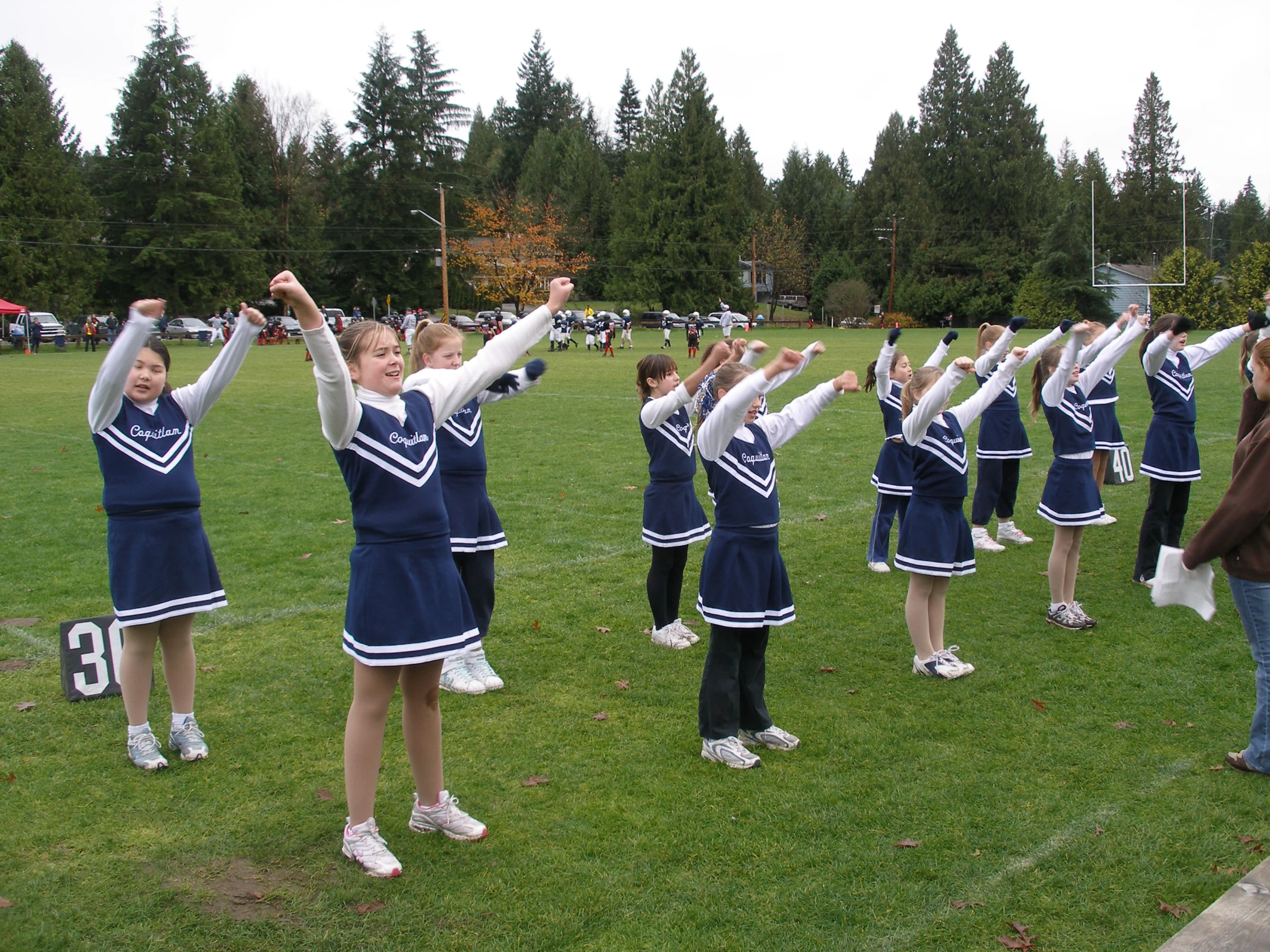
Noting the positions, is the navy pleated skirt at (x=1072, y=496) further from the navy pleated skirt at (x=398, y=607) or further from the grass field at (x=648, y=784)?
the navy pleated skirt at (x=398, y=607)

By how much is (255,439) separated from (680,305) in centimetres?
5709

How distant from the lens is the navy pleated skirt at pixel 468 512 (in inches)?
212

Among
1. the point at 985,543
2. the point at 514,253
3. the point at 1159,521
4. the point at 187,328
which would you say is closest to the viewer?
the point at 1159,521

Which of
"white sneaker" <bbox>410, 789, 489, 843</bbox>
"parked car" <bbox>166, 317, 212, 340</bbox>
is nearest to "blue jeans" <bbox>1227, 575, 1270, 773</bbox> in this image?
"white sneaker" <bbox>410, 789, 489, 843</bbox>

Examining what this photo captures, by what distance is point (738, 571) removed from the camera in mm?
4477

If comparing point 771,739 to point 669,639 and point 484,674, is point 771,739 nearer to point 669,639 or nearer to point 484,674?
point 669,639

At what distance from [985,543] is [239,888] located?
6.82 m

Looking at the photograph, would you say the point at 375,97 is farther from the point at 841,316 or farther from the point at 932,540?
the point at 932,540

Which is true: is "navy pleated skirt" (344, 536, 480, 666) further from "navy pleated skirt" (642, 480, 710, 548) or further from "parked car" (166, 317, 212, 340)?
"parked car" (166, 317, 212, 340)

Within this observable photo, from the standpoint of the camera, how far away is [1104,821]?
394 centimetres

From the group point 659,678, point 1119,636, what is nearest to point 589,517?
point 659,678

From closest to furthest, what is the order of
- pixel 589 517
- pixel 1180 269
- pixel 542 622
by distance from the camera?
pixel 542 622
pixel 589 517
pixel 1180 269

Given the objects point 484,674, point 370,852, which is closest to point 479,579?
point 484,674

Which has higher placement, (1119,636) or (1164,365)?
(1164,365)
